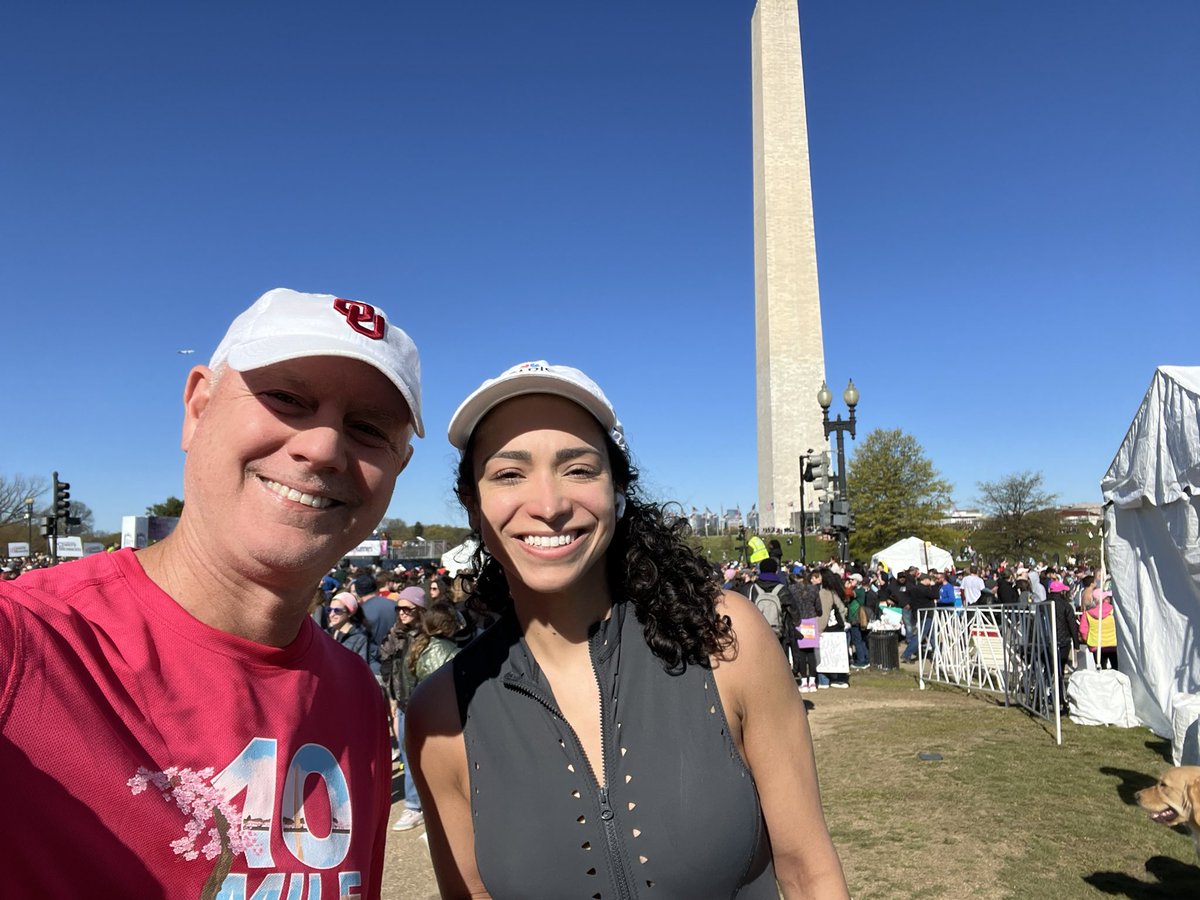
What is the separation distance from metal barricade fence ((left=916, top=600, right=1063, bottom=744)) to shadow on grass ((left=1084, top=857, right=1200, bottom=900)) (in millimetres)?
3668

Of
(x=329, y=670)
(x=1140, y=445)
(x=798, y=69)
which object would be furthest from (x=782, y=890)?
(x=798, y=69)

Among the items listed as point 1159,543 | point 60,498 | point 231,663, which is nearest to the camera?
point 231,663

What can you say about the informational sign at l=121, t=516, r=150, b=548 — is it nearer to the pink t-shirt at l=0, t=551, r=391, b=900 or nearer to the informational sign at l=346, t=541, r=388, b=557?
the pink t-shirt at l=0, t=551, r=391, b=900

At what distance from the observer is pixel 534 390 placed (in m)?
1.90

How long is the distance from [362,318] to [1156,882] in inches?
255

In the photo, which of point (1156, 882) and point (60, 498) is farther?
point (60, 498)

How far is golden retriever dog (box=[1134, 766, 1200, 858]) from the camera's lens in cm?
478

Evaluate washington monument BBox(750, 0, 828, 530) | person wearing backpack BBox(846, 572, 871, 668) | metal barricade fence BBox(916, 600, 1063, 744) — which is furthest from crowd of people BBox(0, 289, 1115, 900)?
washington monument BBox(750, 0, 828, 530)

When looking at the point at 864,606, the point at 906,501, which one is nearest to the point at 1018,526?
the point at 906,501

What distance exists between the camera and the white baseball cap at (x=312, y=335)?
1.45 m

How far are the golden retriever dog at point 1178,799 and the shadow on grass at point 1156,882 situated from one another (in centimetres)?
62

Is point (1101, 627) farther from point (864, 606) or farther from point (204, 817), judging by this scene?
point (204, 817)

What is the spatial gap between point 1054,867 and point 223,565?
6.33 metres

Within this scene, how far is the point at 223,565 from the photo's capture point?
1.46 metres
